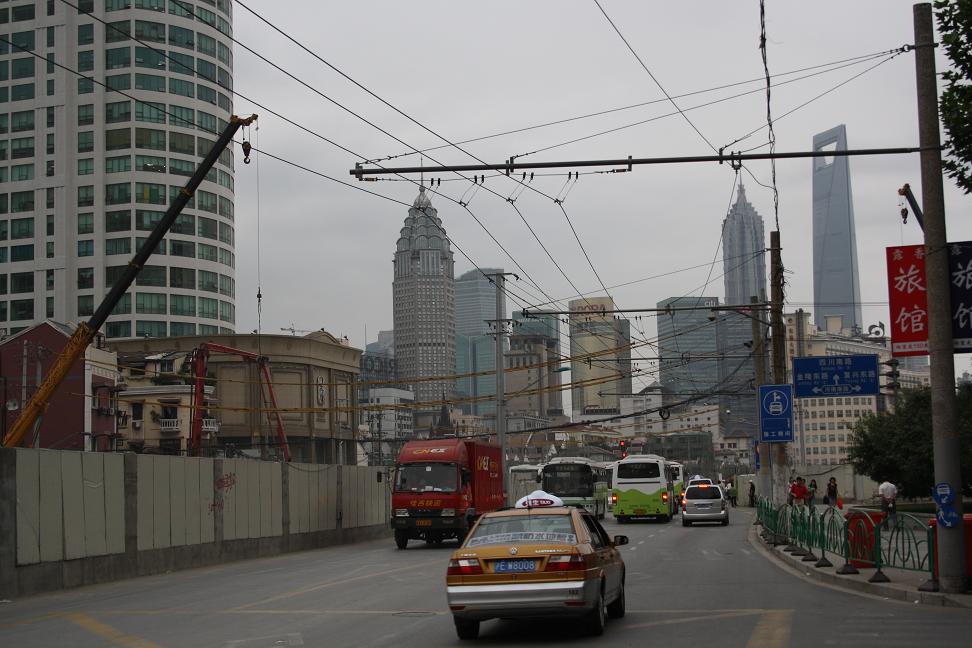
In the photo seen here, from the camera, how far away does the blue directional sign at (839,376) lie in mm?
22109

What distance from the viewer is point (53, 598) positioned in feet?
68.2

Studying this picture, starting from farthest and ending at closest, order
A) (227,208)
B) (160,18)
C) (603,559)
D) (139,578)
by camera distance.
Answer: (227,208), (160,18), (139,578), (603,559)

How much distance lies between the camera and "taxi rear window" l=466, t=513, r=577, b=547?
12500 mm

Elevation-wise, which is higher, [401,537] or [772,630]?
[772,630]

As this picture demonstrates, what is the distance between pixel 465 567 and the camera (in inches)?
478

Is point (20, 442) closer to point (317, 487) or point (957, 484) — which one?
point (317, 487)

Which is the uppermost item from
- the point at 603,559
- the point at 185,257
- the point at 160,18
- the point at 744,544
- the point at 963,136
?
the point at 160,18

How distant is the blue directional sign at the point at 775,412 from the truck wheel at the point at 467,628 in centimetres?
1736

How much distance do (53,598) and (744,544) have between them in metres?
19.6

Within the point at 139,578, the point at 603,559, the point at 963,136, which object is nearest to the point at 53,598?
the point at 139,578

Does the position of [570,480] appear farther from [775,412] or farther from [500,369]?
[775,412]

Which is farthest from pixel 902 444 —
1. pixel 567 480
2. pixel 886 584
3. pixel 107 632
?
pixel 107 632

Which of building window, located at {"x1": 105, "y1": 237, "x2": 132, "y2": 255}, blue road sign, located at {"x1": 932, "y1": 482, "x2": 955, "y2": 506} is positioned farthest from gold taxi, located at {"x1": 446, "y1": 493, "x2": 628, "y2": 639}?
building window, located at {"x1": 105, "y1": 237, "x2": 132, "y2": 255}

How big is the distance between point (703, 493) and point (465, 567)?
3670cm
